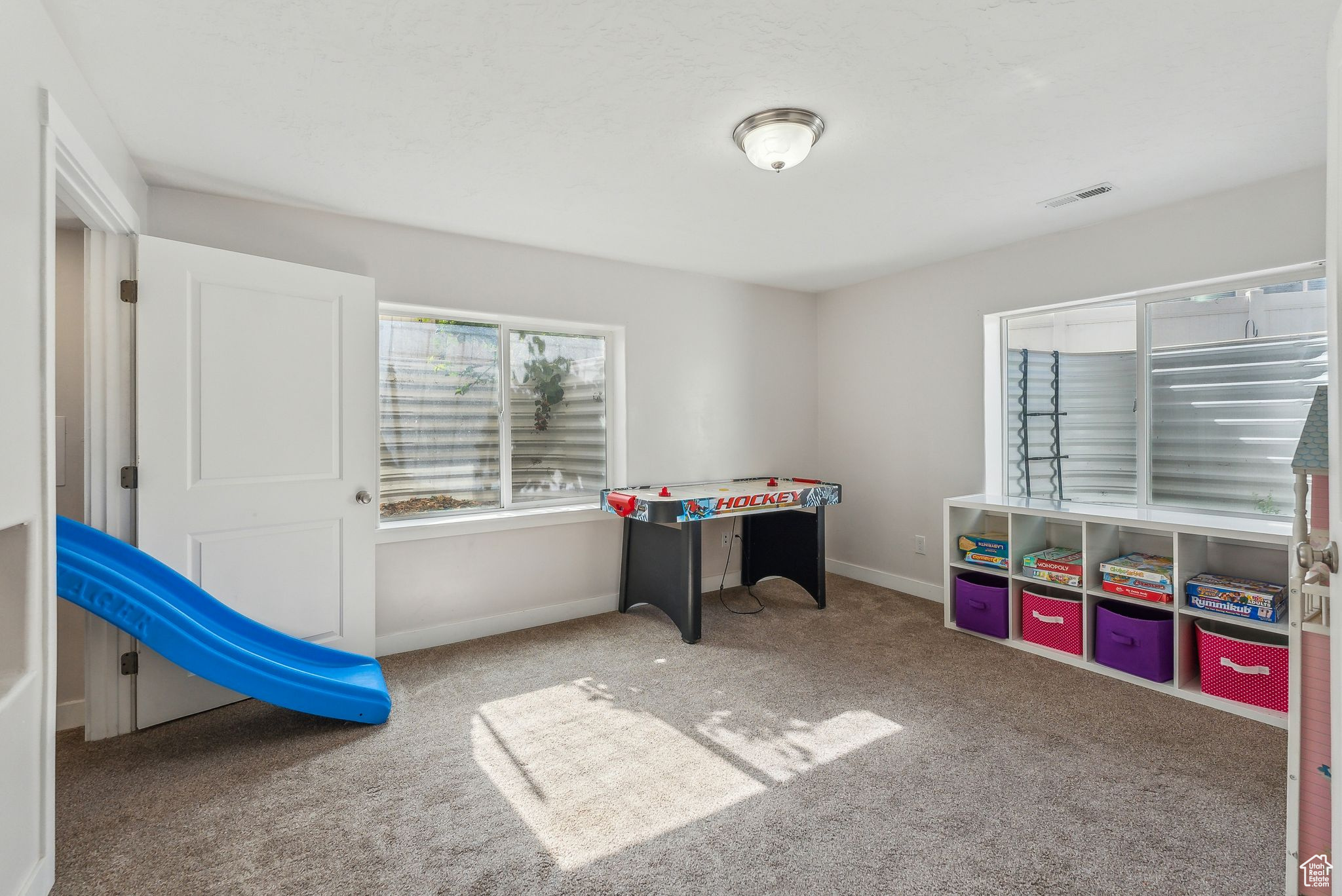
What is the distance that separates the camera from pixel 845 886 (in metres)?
1.61

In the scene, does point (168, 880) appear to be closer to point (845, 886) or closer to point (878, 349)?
point (845, 886)

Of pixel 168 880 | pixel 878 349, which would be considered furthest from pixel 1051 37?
pixel 168 880

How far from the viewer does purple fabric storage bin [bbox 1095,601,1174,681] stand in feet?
9.04

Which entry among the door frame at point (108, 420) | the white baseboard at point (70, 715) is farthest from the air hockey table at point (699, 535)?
the white baseboard at point (70, 715)

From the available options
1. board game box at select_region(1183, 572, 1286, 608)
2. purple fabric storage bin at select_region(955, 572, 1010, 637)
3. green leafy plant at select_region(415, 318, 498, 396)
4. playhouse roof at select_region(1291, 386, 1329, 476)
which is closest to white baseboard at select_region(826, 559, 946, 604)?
purple fabric storage bin at select_region(955, 572, 1010, 637)

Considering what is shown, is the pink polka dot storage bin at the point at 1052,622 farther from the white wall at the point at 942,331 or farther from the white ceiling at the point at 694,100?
the white ceiling at the point at 694,100

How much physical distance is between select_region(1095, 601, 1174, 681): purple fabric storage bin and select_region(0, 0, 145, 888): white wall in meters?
3.84

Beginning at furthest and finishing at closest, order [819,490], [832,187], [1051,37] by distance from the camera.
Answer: [819,490]
[832,187]
[1051,37]

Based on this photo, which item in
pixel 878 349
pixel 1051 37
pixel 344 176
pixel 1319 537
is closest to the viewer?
pixel 1319 537

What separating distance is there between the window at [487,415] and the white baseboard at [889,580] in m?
2.04

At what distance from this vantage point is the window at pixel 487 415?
3.39 meters

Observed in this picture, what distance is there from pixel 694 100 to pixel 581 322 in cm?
194

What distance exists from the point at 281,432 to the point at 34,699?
4.55ft

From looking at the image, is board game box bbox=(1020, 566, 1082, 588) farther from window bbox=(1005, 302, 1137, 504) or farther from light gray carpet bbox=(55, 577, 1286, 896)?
window bbox=(1005, 302, 1137, 504)
